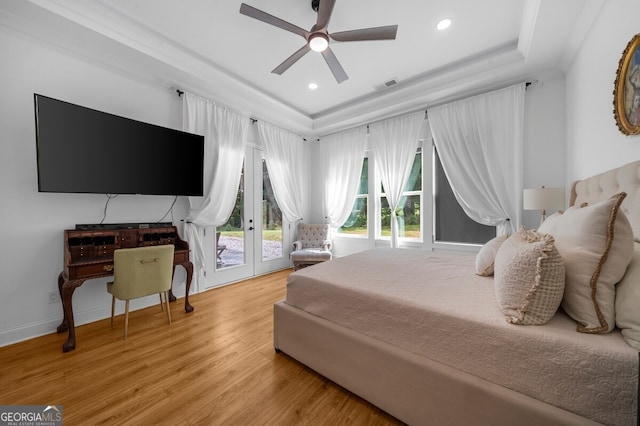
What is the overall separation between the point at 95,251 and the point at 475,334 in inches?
131

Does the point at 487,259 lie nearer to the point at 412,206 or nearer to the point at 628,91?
the point at 628,91

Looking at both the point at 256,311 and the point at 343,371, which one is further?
the point at 256,311

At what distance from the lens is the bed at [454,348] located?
2.88 ft

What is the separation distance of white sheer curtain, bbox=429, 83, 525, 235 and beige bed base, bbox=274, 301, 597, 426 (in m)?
2.69

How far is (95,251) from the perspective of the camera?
2387 mm

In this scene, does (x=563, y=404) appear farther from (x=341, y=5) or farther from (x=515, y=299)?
(x=341, y=5)

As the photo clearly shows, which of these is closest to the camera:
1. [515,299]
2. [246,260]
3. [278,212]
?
[515,299]

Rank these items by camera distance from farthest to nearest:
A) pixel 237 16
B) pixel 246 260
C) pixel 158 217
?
pixel 246 260
pixel 158 217
pixel 237 16

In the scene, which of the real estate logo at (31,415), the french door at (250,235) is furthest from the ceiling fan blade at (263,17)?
the real estate logo at (31,415)

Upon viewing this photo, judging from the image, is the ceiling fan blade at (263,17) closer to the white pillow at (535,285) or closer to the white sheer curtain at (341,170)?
the white pillow at (535,285)

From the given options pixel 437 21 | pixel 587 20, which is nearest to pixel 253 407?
pixel 437 21

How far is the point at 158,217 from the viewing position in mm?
3018

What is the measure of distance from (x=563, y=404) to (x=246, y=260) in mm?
3854

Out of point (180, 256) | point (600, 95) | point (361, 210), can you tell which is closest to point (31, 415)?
point (180, 256)
